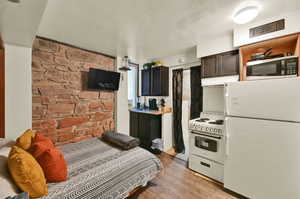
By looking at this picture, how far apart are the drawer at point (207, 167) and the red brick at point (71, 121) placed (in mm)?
2270

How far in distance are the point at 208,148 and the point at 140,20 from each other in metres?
2.20

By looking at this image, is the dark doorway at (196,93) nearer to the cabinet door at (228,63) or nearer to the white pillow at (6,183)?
the cabinet door at (228,63)

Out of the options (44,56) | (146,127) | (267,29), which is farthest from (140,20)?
(146,127)

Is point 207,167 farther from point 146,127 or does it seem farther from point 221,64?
point 221,64

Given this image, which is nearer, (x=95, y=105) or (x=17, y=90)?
(x=17, y=90)

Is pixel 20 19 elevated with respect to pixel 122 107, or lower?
elevated

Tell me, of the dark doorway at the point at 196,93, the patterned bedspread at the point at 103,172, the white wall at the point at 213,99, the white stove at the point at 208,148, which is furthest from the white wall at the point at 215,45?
the patterned bedspread at the point at 103,172

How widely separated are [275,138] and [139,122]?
8.24 feet

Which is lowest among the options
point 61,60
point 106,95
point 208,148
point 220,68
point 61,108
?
point 208,148

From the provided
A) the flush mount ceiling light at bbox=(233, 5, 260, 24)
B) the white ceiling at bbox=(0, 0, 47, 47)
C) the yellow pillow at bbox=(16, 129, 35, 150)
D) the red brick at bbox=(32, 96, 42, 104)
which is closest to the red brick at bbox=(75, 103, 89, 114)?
the red brick at bbox=(32, 96, 42, 104)

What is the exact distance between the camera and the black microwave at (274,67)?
4.84 ft

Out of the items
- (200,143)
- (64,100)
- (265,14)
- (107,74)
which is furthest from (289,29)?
(64,100)

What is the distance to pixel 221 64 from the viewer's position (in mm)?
2205

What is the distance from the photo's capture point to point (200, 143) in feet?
7.30
